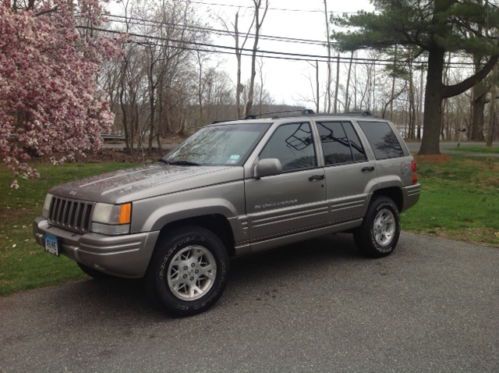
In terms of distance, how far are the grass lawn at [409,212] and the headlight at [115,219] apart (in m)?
1.76

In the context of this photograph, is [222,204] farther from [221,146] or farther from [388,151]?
[388,151]

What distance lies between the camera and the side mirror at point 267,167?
4535mm

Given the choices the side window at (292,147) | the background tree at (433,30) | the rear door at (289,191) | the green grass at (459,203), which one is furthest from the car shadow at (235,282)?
the background tree at (433,30)

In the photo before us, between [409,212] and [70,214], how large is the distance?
270 inches

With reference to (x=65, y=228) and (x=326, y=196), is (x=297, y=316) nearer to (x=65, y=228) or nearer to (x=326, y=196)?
(x=326, y=196)

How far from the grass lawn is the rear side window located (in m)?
1.97

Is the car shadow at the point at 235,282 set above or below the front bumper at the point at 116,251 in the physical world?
below

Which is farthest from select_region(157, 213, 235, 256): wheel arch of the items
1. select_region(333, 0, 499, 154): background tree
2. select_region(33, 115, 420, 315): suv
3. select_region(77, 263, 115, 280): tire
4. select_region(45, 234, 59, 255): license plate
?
select_region(333, 0, 499, 154): background tree

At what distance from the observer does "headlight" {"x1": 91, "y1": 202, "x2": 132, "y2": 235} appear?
3790 mm

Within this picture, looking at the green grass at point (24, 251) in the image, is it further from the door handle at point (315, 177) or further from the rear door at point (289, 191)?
the door handle at point (315, 177)

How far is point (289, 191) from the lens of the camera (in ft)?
16.0

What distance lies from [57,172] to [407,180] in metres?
11.9

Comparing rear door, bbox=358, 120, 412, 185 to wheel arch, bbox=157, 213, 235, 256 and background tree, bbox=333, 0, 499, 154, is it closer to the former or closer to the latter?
wheel arch, bbox=157, 213, 235, 256

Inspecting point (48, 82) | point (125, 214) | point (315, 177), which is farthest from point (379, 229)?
point (48, 82)
